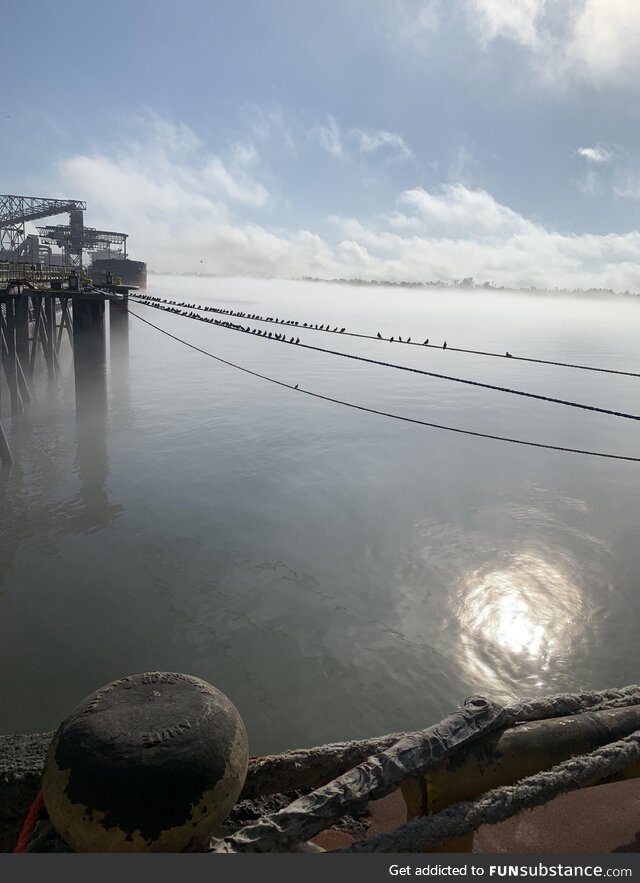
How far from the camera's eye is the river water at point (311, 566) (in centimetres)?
1268

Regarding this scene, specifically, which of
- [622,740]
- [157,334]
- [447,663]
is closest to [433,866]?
[622,740]

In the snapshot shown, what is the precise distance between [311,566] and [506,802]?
13235 millimetres

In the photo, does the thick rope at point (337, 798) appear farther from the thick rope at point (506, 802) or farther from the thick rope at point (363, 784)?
the thick rope at point (506, 802)

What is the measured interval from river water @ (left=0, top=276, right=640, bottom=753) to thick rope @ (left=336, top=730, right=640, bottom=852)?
7.21 meters

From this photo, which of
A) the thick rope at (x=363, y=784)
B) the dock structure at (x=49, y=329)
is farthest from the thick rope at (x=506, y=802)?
the dock structure at (x=49, y=329)

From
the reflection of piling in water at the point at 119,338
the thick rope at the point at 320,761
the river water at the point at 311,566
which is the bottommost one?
the river water at the point at 311,566

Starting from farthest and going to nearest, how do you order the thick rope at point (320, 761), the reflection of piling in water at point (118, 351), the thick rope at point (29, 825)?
the reflection of piling in water at point (118, 351) < the thick rope at point (320, 761) < the thick rope at point (29, 825)

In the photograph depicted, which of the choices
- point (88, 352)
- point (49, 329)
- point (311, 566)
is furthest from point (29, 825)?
point (49, 329)

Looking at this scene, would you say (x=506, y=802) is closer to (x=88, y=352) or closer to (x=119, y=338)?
(x=88, y=352)

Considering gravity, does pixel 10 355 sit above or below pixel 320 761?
above

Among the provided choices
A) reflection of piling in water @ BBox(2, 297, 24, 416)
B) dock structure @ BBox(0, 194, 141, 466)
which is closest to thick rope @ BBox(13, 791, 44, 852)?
dock structure @ BBox(0, 194, 141, 466)

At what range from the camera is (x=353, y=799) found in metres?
4.39

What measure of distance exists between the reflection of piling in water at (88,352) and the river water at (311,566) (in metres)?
1.18

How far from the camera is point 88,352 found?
3073 cm
